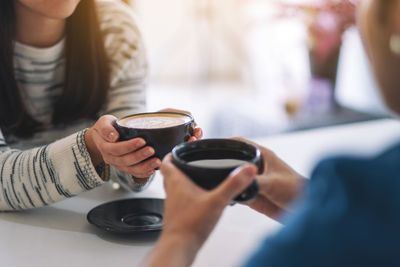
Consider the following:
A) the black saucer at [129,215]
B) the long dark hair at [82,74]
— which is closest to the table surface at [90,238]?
the black saucer at [129,215]

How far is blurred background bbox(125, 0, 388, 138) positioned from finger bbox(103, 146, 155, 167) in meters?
1.27

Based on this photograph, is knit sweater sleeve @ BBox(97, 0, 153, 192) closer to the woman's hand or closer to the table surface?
the table surface

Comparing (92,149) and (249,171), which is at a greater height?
(249,171)

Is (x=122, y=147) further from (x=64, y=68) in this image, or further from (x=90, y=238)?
(x=64, y=68)

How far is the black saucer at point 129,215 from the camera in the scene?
0.85 metres

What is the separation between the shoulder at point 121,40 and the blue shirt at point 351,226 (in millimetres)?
855

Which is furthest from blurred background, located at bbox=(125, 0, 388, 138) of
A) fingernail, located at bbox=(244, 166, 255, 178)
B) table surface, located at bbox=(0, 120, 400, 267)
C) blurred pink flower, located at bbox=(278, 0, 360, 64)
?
fingernail, located at bbox=(244, 166, 255, 178)

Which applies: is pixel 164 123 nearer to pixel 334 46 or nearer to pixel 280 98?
A: pixel 334 46

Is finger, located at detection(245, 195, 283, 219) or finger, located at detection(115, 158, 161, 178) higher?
finger, located at detection(115, 158, 161, 178)

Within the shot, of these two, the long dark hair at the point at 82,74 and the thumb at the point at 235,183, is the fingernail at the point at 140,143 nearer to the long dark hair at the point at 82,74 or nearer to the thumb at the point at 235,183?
the thumb at the point at 235,183

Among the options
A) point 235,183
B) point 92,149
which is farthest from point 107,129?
point 235,183

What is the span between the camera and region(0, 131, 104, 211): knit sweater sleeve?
962 mm

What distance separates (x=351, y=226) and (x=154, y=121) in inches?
19.0

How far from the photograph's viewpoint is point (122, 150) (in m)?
0.85
